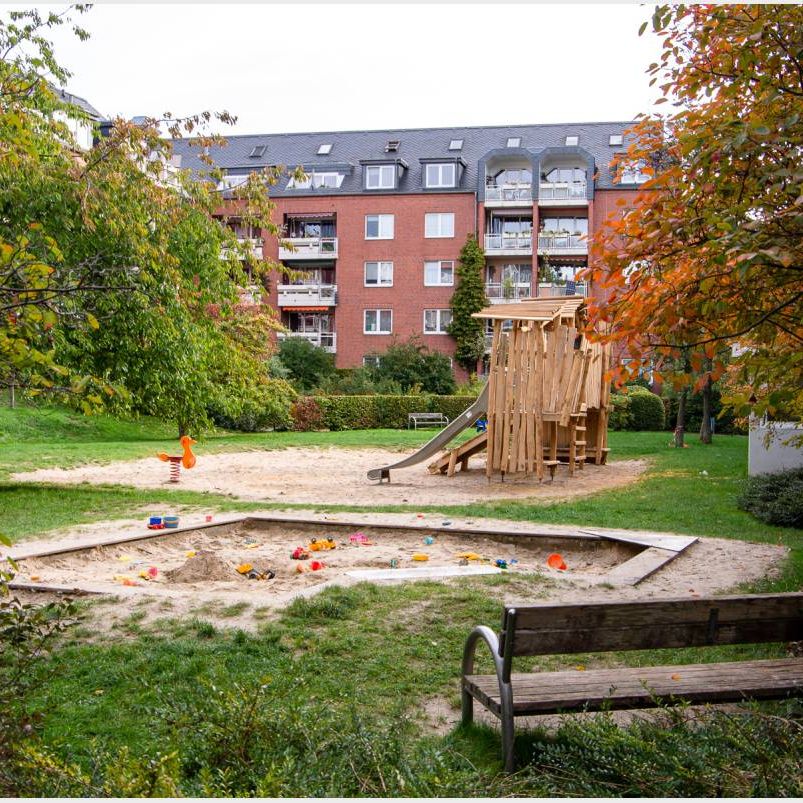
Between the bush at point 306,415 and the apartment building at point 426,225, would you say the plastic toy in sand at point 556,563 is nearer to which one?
the bush at point 306,415

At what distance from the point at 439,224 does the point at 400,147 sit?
6.65 meters

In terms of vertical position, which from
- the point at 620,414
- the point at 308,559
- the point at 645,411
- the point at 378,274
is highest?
the point at 378,274

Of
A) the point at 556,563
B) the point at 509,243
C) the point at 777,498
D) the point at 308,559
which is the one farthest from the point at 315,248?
the point at 556,563

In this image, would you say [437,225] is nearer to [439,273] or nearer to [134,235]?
[439,273]

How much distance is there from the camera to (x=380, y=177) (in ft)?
167

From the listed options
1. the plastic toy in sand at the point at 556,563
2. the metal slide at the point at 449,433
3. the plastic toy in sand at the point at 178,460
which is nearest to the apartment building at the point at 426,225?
the metal slide at the point at 449,433

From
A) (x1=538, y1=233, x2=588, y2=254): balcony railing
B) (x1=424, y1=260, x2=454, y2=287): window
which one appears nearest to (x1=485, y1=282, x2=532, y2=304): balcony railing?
(x1=424, y1=260, x2=454, y2=287): window

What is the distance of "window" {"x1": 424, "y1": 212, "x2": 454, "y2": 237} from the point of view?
1964 inches

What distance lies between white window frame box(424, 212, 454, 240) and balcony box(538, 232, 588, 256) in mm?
5029

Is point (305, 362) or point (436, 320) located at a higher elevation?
point (436, 320)

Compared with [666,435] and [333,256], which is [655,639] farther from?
[333,256]

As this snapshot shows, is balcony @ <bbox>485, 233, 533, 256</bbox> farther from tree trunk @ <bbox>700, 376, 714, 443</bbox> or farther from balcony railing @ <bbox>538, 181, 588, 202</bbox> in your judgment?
tree trunk @ <bbox>700, 376, 714, 443</bbox>

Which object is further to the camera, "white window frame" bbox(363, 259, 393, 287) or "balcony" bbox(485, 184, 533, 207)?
"white window frame" bbox(363, 259, 393, 287)

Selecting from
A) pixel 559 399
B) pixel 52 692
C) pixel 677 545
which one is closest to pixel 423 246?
pixel 559 399
